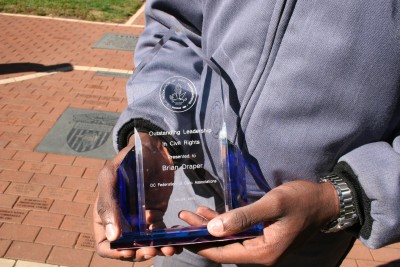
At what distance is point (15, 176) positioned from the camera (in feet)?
9.63

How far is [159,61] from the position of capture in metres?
1.08

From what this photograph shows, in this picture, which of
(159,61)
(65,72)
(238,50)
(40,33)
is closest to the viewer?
(238,50)

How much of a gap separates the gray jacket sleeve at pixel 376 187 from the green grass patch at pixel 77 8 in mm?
7264

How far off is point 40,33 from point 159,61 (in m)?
6.03

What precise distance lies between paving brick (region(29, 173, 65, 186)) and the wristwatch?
2372 millimetres

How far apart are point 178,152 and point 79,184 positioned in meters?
2.10

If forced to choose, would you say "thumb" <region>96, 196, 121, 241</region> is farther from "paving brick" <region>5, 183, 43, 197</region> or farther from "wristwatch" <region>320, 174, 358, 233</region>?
"paving brick" <region>5, 183, 43, 197</region>

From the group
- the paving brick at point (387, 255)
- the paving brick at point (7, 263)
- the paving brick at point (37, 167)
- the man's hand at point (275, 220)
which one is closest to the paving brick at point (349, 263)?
the paving brick at point (387, 255)

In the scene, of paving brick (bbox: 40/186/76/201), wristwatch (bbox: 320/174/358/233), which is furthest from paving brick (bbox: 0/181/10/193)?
wristwatch (bbox: 320/174/358/233)

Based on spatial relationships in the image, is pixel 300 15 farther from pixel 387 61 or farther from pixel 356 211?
pixel 356 211

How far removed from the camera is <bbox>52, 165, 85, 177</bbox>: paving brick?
3008 millimetres

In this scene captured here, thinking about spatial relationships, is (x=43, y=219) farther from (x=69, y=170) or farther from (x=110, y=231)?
(x=110, y=231)

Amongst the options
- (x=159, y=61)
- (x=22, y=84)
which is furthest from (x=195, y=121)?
(x=22, y=84)

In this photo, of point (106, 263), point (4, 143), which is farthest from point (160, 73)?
point (4, 143)
